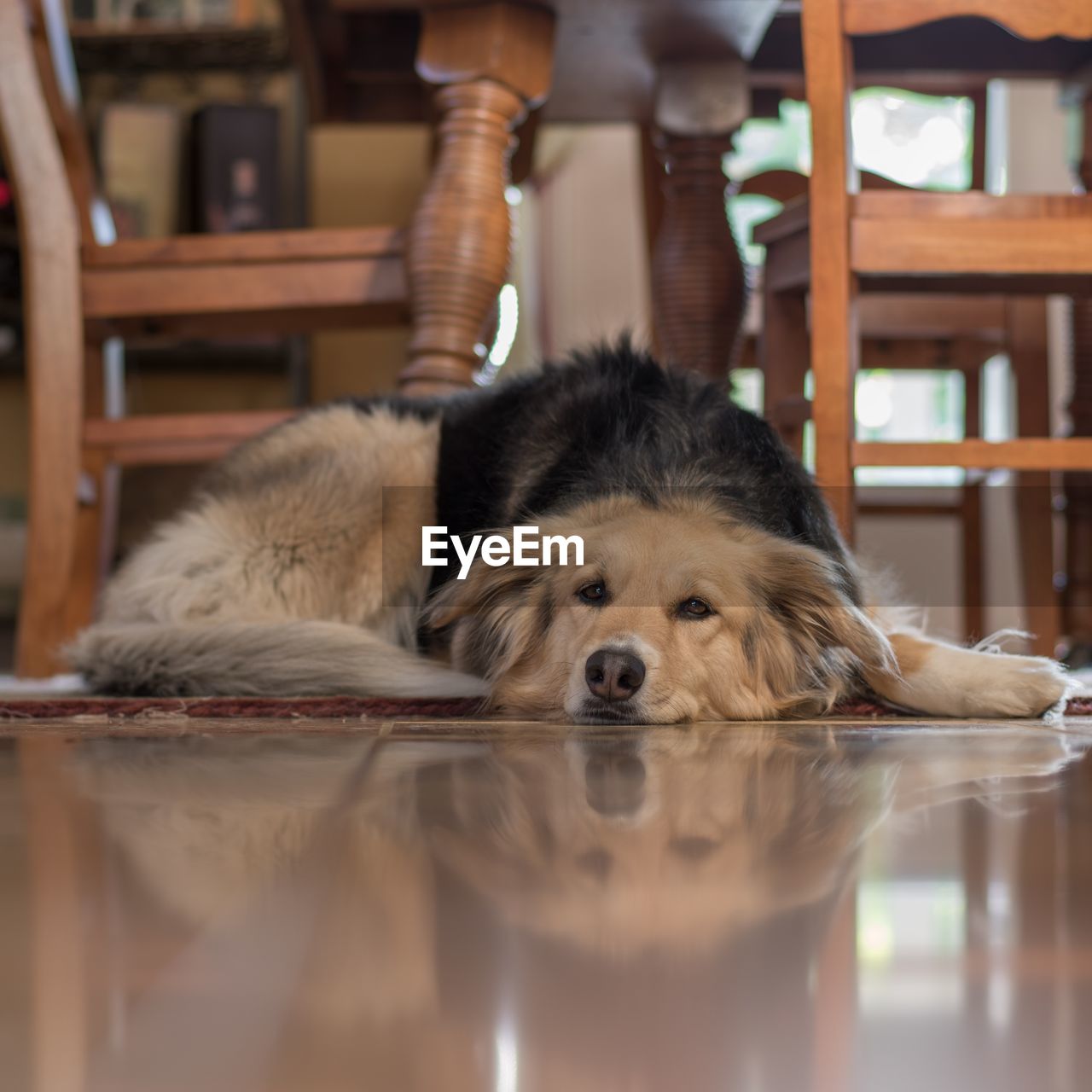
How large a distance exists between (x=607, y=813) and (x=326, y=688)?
96 centimetres

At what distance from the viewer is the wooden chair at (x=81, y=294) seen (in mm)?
2574

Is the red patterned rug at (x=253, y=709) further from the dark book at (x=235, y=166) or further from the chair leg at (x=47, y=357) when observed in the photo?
the dark book at (x=235, y=166)

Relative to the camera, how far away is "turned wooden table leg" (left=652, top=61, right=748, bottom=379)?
10.00 feet

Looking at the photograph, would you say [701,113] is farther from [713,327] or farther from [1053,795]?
[1053,795]

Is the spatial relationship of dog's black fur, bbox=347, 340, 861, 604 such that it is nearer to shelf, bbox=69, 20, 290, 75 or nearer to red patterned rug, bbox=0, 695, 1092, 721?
red patterned rug, bbox=0, 695, 1092, 721

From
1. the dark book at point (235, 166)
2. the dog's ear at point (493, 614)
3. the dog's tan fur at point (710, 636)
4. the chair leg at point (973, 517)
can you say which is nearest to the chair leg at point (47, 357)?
the dog's ear at point (493, 614)

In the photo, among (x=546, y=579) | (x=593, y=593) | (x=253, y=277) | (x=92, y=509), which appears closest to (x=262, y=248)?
(x=253, y=277)

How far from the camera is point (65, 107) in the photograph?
9.01 feet

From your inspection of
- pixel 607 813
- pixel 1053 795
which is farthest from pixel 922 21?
pixel 607 813

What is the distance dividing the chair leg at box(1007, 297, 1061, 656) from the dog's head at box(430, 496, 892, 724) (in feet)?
5.55

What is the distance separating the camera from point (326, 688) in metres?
1.79

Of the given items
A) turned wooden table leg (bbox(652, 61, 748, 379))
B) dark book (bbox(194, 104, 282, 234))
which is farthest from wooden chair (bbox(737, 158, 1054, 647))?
dark book (bbox(194, 104, 282, 234))

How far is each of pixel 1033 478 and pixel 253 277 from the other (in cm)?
206

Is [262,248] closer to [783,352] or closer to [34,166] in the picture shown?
[34,166]
